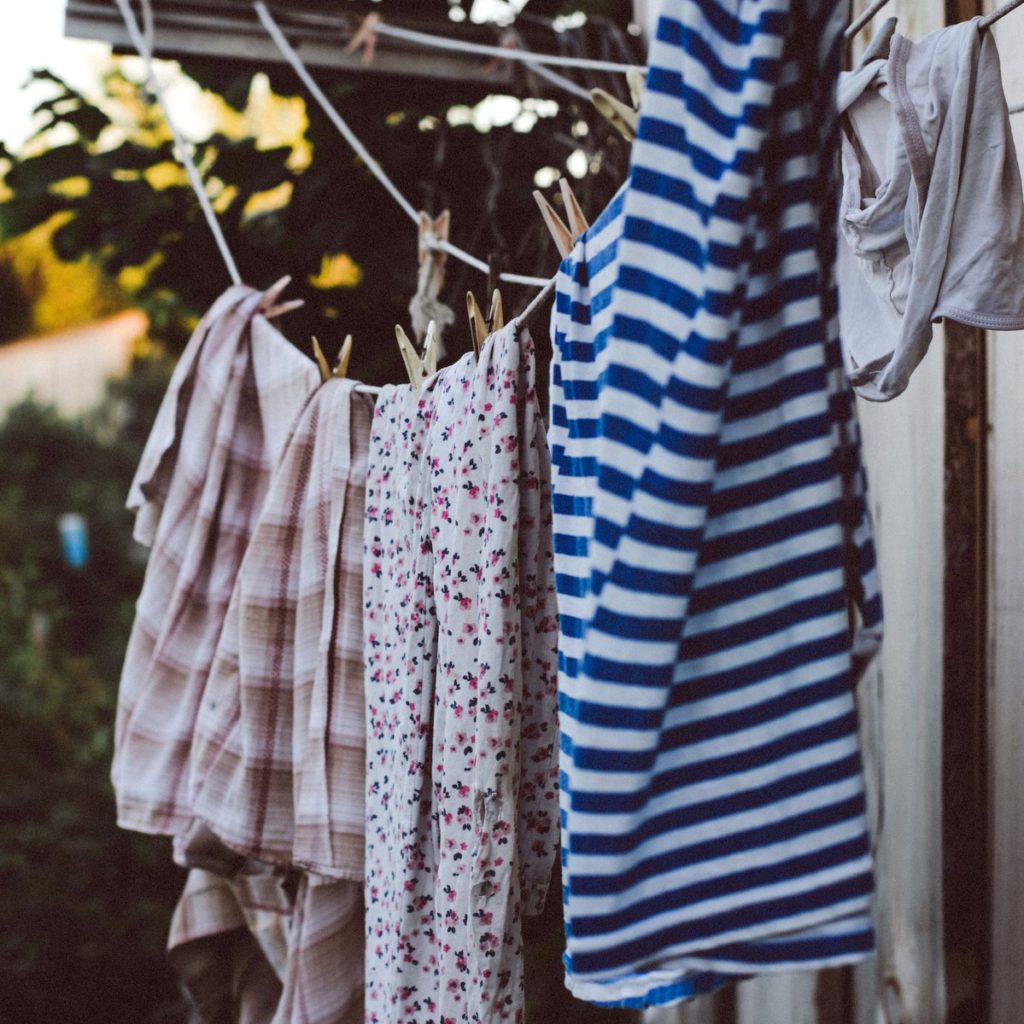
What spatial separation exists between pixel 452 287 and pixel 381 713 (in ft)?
3.53

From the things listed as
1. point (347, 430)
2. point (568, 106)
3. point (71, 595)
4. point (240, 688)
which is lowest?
point (71, 595)

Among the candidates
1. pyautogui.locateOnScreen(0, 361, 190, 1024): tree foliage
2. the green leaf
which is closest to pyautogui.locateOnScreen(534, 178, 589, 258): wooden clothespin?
the green leaf

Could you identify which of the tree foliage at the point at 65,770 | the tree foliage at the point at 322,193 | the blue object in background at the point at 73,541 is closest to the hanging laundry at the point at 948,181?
the tree foliage at the point at 322,193

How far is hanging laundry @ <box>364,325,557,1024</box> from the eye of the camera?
916 mm

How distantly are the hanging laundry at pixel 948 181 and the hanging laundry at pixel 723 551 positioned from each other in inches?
8.2

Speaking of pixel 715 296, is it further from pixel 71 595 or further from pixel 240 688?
pixel 71 595

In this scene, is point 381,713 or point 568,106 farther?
point 568,106

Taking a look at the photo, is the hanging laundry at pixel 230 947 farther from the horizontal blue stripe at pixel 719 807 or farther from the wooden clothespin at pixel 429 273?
the horizontal blue stripe at pixel 719 807

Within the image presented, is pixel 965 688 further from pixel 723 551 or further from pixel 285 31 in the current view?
pixel 285 31

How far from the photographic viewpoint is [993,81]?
30.0 inches

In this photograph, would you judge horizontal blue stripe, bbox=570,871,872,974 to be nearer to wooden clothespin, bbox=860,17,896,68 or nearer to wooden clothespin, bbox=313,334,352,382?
wooden clothespin, bbox=860,17,896,68

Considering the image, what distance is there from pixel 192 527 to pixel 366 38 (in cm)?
87

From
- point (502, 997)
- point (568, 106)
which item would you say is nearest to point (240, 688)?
point (502, 997)

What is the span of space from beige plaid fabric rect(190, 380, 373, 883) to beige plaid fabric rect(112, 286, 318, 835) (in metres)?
0.16
